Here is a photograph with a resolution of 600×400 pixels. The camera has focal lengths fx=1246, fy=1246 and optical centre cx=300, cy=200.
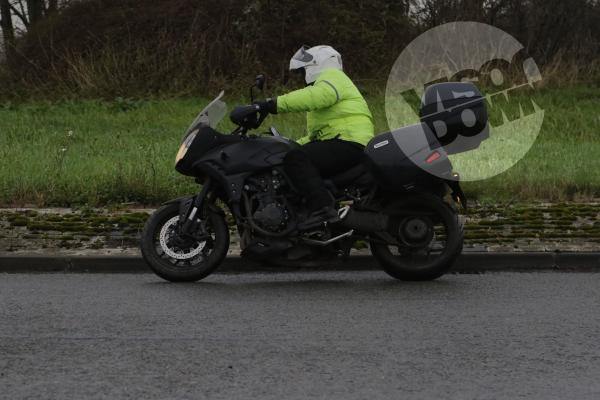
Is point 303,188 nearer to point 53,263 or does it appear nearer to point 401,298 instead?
point 401,298

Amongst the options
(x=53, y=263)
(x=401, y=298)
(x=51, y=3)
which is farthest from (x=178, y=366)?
(x=51, y=3)

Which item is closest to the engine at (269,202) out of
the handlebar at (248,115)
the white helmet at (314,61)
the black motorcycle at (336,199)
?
the black motorcycle at (336,199)

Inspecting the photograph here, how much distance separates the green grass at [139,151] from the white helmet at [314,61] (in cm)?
371

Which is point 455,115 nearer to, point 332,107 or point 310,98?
point 332,107

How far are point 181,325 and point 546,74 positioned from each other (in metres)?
15.2

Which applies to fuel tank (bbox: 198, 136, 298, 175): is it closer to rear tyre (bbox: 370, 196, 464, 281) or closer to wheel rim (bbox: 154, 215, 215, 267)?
wheel rim (bbox: 154, 215, 215, 267)

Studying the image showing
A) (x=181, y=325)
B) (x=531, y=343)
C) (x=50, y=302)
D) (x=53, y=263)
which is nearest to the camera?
(x=531, y=343)

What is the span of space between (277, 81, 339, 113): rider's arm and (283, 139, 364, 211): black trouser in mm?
281

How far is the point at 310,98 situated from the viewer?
8.93 metres

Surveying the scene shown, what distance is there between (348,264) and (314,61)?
1.77 metres

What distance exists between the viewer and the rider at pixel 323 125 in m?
8.79

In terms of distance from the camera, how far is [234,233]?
11164 mm

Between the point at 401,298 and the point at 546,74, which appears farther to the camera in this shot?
the point at 546,74

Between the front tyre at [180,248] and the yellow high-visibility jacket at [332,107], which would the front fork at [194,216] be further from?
the yellow high-visibility jacket at [332,107]
